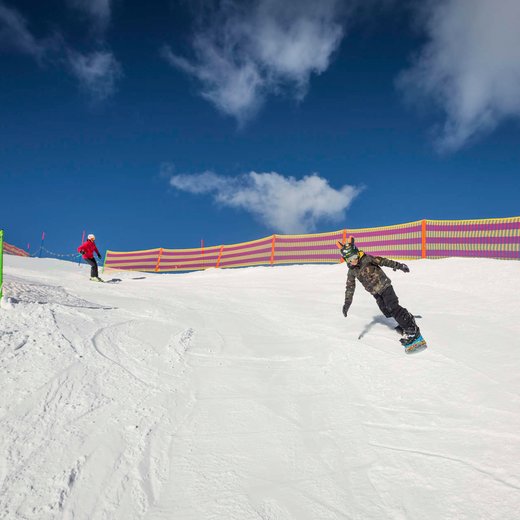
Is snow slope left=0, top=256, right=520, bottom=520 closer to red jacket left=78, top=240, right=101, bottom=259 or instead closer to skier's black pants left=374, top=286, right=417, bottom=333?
skier's black pants left=374, top=286, right=417, bottom=333

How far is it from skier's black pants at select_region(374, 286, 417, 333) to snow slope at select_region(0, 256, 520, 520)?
13.1 inches

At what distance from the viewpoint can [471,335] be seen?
572cm

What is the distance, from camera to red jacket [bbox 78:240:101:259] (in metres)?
12.2

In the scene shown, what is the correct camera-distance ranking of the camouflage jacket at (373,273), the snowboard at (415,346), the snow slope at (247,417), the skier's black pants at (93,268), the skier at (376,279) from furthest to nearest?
the skier's black pants at (93,268) → the camouflage jacket at (373,273) → the skier at (376,279) → the snowboard at (415,346) → the snow slope at (247,417)

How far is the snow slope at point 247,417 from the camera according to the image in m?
2.24

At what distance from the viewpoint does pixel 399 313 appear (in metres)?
5.47

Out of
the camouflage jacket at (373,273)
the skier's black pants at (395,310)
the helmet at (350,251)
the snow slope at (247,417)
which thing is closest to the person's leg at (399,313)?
the skier's black pants at (395,310)

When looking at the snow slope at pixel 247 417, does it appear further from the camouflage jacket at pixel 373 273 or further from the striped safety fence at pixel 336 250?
the striped safety fence at pixel 336 250

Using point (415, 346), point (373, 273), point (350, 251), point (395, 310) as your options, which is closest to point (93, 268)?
point (350, 251)

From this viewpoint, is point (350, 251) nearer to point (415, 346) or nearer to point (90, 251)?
point (415, 346)

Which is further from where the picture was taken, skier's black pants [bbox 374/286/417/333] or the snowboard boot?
skier's black pants [bbox 374/286/417/333]

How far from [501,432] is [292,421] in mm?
1839

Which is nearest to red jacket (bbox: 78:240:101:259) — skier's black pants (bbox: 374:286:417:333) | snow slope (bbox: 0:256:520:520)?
snow slope (bbox: 0:256:520:520)

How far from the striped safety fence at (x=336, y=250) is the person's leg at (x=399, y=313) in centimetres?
845
